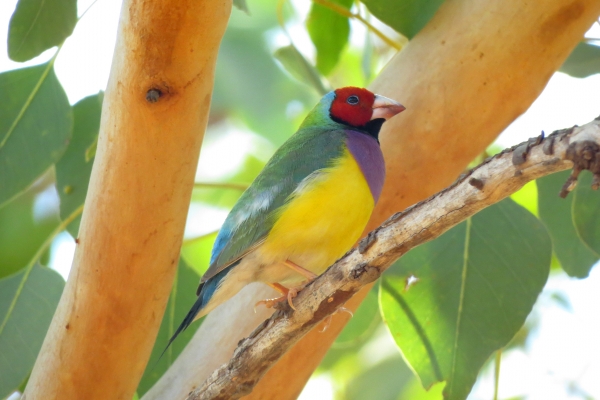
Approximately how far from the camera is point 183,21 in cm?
187

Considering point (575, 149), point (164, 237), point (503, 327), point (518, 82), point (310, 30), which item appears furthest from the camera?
point (310, 30)

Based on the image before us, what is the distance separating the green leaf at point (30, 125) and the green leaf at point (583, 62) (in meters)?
2.22

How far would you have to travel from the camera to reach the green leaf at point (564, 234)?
10.9ft

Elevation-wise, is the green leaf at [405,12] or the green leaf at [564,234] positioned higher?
the green leaf at [405,12]

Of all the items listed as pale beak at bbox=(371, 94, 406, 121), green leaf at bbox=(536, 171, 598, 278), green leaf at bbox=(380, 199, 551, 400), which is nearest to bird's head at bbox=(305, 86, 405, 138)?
pale beak at bbox=(371, 94, 406, 121)

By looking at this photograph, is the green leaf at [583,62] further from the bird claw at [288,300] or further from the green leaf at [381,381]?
the green leaf at [381,381]

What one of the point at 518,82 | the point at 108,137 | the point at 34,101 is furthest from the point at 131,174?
the point at 518,82

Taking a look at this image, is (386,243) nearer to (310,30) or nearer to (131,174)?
(131,174)

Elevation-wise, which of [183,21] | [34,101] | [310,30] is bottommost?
[183,21]

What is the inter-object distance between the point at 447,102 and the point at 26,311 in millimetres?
1951

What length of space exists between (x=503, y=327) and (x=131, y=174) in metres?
1.69

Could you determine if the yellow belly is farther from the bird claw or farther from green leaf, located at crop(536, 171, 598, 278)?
green leaf, located at crop(536, 171, 598, 278)

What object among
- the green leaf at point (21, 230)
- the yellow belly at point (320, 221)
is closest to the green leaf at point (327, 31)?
the yellow belly at point (320, 221)

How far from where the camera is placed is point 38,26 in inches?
108
